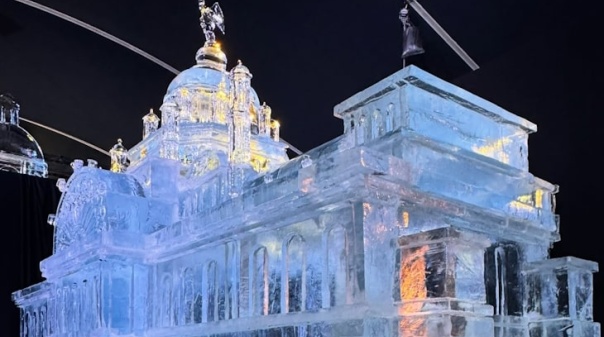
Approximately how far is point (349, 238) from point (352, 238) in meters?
0.02

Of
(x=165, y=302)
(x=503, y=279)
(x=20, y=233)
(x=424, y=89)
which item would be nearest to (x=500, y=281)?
(x=503, y=279)

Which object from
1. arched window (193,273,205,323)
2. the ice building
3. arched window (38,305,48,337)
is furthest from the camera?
the ice building

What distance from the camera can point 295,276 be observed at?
3.03m

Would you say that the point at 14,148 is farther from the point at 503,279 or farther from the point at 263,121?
the point at 503,279

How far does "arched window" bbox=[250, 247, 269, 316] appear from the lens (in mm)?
3188

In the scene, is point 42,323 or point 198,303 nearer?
point 198,303

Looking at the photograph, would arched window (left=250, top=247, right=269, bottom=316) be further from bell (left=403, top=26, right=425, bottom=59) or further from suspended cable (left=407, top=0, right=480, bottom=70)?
suspended cable (left=407, top=0, right=480, bottom=70)

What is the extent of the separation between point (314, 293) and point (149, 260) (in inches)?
64.3

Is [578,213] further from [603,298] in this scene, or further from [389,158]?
[389,158]

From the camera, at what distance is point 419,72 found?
2963 millimetres

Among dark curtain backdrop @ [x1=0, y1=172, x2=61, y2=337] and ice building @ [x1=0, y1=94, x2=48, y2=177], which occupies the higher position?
ice building @ [x1=0, y1=94, x2=48, y2=177]

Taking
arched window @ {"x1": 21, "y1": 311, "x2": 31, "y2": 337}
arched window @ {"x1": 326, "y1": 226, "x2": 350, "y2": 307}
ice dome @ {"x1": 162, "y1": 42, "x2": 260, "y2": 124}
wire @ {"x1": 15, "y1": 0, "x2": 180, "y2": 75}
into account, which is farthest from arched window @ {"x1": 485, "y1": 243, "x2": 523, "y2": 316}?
wire @ {"x1": 15, "y1": 0, "x2": 180, "y2": 75}

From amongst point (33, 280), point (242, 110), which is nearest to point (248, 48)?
point (33, 280)

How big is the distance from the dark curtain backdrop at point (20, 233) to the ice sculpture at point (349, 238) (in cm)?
156
